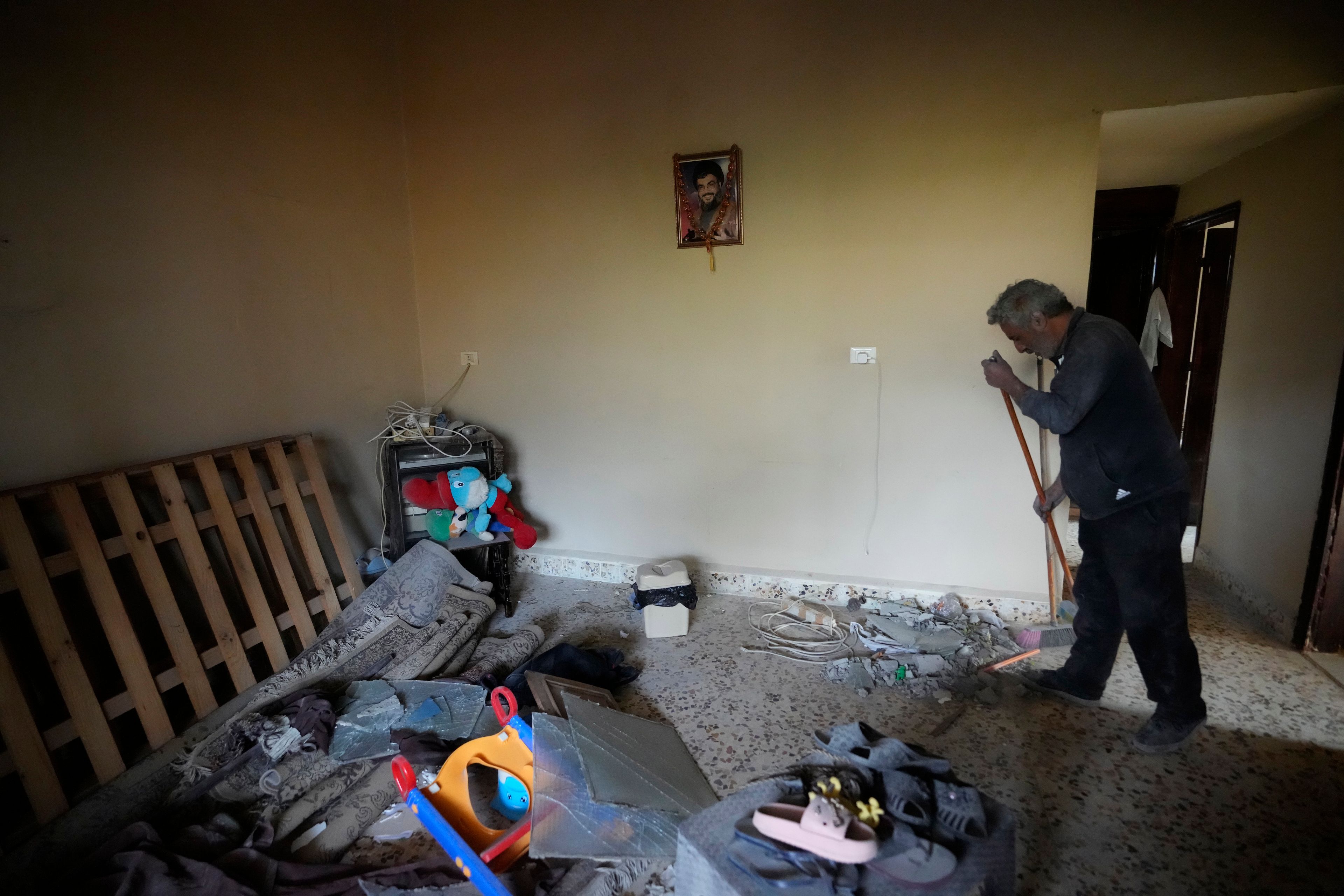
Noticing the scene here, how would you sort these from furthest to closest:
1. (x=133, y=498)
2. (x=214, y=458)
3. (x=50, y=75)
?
(x=214, y=458)
(x=133, y=498)
(x=50, y=75)

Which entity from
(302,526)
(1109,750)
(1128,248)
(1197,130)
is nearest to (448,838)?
(302,526)

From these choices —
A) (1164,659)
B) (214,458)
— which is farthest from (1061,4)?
(214,458)

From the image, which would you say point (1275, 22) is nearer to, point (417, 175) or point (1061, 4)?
point (1061, 4)

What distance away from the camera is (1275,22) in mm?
2178

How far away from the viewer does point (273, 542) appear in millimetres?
2363

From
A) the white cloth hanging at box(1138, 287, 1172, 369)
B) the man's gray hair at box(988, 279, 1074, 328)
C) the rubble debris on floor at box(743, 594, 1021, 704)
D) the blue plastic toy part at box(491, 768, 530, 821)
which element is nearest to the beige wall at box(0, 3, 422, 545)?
the blue plastic toy part at box(491, 768, 530, 821)

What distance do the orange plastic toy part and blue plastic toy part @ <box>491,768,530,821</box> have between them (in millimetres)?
24

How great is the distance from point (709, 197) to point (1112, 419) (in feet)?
6.12

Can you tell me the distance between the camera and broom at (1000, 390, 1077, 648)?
8.12ft

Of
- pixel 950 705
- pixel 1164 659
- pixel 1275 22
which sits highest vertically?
pixel 1275 22

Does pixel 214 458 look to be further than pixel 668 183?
No

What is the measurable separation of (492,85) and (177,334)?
187 centimetres

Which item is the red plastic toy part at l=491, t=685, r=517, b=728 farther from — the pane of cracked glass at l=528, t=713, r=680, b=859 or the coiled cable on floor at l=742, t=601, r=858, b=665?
the coiled cable on floor at l=742, t=601, r=858, b=665

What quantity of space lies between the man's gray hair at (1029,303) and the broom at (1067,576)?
45 cm
